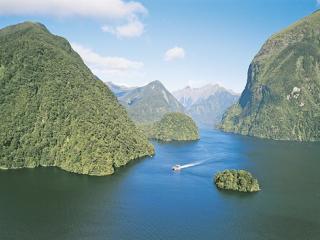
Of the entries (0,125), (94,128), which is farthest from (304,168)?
(0,125)

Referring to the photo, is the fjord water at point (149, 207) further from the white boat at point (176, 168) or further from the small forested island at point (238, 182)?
the white boat at point (176, 168)

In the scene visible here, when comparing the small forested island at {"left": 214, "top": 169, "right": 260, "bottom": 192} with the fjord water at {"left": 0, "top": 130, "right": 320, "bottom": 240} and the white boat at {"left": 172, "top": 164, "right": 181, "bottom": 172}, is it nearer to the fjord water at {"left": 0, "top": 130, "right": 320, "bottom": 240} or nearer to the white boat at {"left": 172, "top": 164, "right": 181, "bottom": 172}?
the fjord water at {"left": 0, "top": 130, "right": 320, "bottom": 240}

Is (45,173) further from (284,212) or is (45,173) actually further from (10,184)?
(284,212)

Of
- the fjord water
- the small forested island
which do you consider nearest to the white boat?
the fjord water

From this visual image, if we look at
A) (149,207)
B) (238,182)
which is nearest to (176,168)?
(238,182)

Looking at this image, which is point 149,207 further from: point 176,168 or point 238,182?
point 176,168

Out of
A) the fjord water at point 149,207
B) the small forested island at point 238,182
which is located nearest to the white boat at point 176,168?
the fjord water at point 149,207
